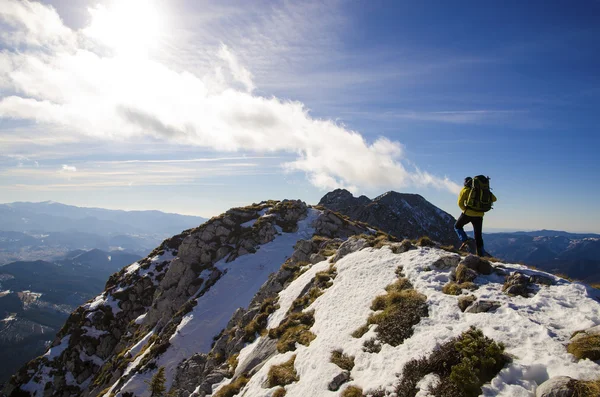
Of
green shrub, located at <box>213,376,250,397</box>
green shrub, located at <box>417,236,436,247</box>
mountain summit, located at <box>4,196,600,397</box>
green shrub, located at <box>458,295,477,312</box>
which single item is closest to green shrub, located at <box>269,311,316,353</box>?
mountain summit, located at <box>4,196,600,397</box>

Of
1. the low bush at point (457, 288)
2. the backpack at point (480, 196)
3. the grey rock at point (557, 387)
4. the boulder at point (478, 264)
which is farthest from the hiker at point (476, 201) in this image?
the grey rock at point (557, 387)

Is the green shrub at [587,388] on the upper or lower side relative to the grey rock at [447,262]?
lower

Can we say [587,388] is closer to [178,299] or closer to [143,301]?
[178,299]

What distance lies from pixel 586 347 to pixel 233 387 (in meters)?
15.8

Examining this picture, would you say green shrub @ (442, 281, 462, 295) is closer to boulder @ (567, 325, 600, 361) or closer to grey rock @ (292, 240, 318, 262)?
boulder @ (567, 325, 600, 361)

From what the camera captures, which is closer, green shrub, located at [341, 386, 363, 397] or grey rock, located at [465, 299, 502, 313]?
green shrub, located at [341, 386, 363, 397]

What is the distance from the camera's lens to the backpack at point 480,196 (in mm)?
16609

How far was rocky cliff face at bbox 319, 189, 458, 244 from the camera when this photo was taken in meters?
110

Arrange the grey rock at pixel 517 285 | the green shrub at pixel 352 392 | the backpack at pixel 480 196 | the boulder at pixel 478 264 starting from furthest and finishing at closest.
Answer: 1. the backpack at pixel 480 196
2. the boulder at pixel 478 264
3. the grey rock at pixel 517 285
4. the green shrub at pixel 352 392

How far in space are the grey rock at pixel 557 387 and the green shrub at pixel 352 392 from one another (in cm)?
533

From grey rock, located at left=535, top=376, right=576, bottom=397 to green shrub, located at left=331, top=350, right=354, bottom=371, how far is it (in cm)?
653

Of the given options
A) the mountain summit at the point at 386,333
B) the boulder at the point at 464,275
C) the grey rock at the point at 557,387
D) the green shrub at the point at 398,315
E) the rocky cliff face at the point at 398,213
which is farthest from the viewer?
the rocky cliff face at the point at 398,213

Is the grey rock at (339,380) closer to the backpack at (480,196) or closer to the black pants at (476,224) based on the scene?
the black pants at (476,224)

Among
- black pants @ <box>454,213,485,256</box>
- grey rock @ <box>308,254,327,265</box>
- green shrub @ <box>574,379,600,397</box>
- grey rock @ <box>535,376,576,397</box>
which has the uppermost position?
black pants @ <box>454,213,485,256</box>
